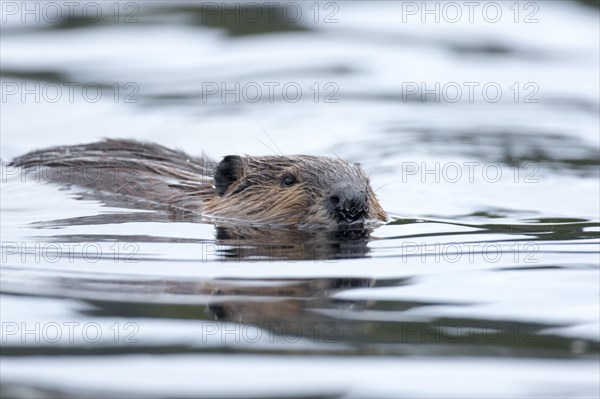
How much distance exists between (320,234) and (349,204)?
0.22m

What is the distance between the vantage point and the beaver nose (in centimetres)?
698

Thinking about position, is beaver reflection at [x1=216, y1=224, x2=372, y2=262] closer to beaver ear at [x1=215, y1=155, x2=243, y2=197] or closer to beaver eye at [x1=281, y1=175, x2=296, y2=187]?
beaver eye at [x1=281, y1=175, x2=296, y2=187]

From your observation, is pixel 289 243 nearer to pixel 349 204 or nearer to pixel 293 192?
pixel 349 204

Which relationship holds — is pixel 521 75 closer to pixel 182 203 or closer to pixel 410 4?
pixel 410 4

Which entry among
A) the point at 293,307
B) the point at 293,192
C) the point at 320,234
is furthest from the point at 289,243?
the point at 293,307

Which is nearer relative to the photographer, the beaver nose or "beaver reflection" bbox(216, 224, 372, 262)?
"beaver reflection" bbox(216, 224, 372, 262)

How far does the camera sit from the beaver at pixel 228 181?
7121 mm

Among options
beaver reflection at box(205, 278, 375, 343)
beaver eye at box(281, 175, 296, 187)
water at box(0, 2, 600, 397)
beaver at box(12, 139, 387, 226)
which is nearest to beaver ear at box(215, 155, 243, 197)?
beaver at box(12, 139, 387, 226)

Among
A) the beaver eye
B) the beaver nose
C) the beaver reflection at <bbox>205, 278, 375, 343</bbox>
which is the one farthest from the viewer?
the beaver eye

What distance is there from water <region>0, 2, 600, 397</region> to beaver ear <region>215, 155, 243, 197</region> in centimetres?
25

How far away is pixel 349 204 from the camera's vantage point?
23.0 feet

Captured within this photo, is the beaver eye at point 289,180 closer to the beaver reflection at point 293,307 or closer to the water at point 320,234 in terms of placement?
the water at point 320,234

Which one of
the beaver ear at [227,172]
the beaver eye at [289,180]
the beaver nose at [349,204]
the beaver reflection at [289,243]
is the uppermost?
the beaver ear at [227,172]

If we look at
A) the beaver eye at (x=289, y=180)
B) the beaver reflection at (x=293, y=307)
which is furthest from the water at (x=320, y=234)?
the beaver eye at (x=289, y=180)
